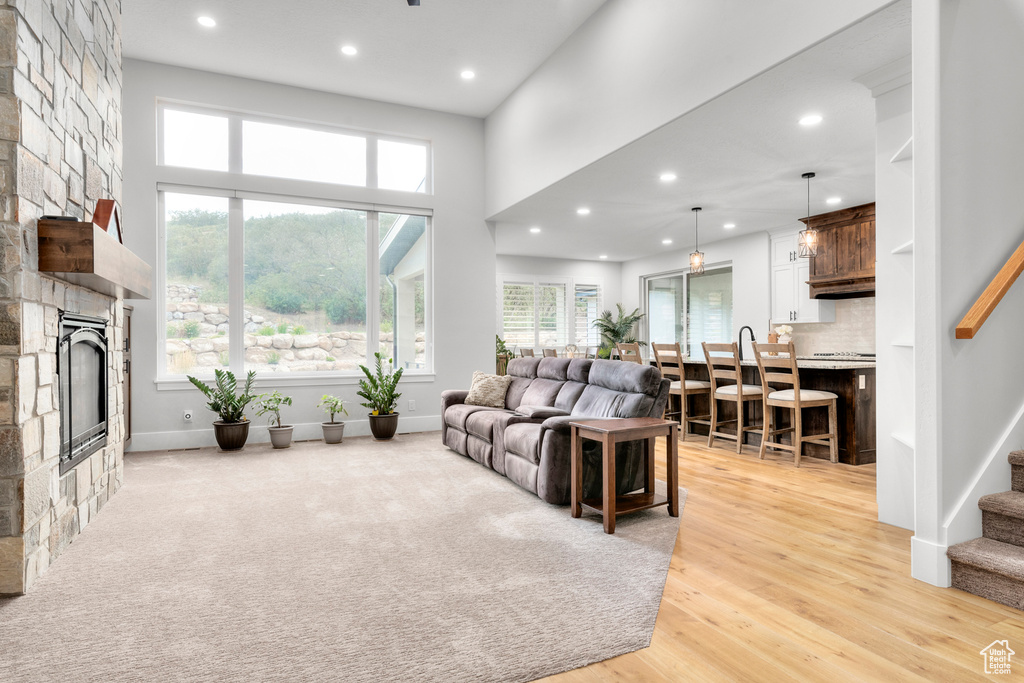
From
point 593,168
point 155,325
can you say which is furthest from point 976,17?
point 155,325

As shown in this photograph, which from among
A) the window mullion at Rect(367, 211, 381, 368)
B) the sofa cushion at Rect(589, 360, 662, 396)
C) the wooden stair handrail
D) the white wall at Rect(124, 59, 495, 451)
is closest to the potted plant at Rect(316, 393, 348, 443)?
the white wall at Rect(124, 59, 495, 451)

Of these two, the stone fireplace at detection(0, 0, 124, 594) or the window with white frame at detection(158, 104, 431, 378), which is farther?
the window with white frame at detection(158, 104, 431, 378)

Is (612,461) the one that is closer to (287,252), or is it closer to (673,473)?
(673,473)

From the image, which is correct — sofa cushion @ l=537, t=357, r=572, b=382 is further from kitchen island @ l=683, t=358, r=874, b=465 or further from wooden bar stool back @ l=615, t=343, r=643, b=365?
→ kitchen island @ l=683, t=358, r=874, b=465

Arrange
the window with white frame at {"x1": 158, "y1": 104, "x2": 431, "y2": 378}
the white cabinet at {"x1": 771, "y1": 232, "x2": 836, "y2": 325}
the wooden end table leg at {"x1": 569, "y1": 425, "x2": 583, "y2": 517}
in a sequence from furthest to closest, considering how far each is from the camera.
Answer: the white cabinet at {"x1": 771, "y1": 232, "x2": 836, "y2": 325}, the window with white frame at {"x1": 158, "y1": 104, "x2": 431, "y2": 378}, the wooden end table leg at {"x1": 569, "y1": 425, "x2": 583, "y2": 517}

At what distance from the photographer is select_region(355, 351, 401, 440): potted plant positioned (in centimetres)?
593

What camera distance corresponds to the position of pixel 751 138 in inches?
168

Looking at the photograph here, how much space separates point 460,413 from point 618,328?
5.94 metres

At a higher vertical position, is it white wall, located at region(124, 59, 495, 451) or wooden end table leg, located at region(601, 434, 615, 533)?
white wall, located at region(124, 59, 495, 451)

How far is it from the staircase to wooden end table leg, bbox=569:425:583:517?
1694 mm

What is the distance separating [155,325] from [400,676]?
16.7 ft

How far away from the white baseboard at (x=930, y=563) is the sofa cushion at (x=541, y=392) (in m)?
2.65

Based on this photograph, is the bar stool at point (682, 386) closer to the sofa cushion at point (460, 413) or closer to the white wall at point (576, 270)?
the sofa cushion at point (460, 413)

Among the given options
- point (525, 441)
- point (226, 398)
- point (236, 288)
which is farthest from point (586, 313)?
point (525, 441)
